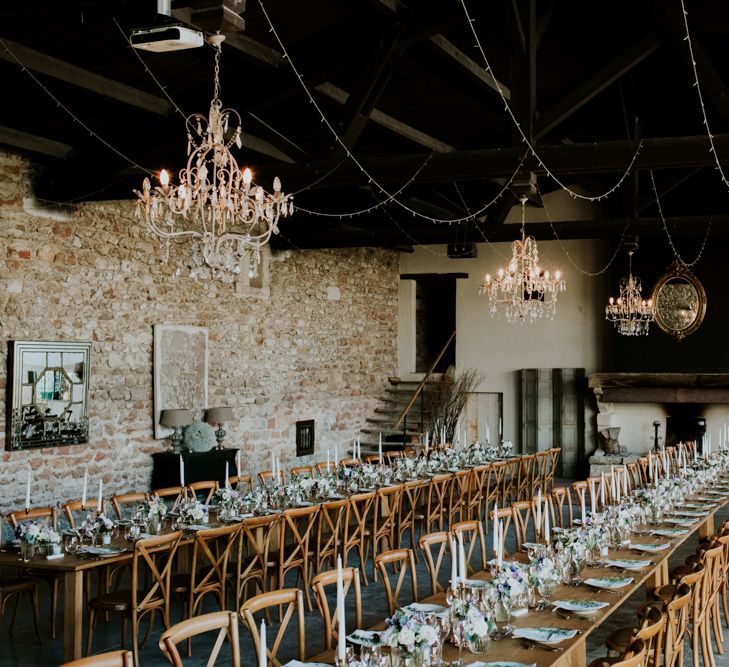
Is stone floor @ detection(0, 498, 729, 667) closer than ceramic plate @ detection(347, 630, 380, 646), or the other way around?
ceramic plate @ detection(347, 630, 380, 646)

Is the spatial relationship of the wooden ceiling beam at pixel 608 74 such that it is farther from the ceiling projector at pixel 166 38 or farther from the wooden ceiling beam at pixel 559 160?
the ceiling projector at pixel 166 38

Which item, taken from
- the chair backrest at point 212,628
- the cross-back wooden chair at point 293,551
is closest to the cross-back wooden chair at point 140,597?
the cross-back wooden chair at point 293,551

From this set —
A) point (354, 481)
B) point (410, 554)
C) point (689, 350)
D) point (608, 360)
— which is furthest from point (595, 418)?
point (410, 554)

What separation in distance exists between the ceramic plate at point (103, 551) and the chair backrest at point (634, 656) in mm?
3266

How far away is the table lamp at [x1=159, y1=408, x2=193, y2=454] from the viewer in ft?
32.6

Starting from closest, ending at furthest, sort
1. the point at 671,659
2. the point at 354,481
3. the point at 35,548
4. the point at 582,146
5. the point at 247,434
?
1. the point at 671,659
2. the point at 35,548
3. the point at 582,146
4. the point at 354,481
5. the point at 247,434

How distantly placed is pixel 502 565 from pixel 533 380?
10.8 meters

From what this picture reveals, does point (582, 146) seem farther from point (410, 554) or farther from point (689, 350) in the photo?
point (689, 350)

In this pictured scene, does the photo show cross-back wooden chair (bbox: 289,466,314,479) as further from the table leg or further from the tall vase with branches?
the tall vase with branches

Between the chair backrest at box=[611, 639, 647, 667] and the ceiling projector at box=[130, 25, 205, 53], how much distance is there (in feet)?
10.8

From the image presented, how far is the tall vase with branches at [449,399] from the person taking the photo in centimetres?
1445

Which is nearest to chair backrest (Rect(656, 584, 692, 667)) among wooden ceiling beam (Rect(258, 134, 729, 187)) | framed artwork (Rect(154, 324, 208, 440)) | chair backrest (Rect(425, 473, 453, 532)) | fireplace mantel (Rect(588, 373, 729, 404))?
chair backrest (Rect(425, 473, 453, 532))

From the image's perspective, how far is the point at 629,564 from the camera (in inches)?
194

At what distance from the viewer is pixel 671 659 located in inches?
163
